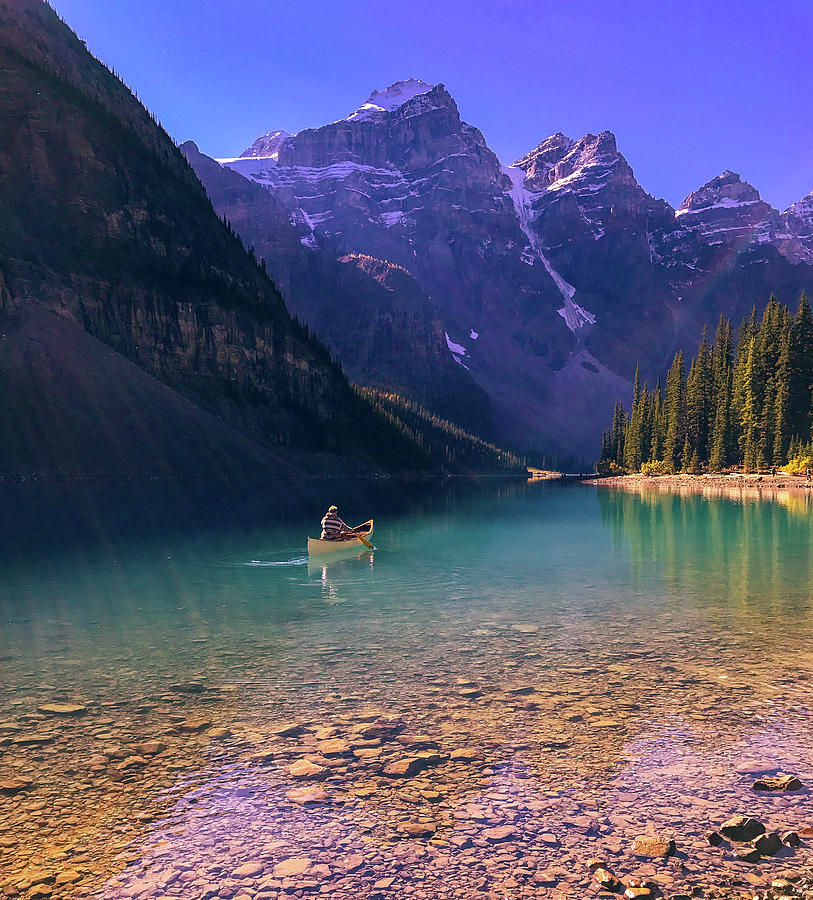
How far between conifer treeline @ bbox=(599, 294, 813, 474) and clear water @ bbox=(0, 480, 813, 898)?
88.5 m

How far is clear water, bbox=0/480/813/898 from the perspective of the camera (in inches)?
366

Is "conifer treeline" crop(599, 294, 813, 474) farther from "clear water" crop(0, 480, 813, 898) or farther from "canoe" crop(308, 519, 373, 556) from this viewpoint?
"canoe" crop(308, 519, 373, 556)

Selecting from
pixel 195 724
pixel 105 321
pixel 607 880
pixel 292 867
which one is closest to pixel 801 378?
pixel 195 724

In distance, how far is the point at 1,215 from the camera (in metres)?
146

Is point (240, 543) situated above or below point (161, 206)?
below

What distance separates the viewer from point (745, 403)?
120 meters

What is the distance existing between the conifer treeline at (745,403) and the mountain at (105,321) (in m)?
89.0

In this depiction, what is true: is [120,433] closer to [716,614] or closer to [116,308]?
[116,308]

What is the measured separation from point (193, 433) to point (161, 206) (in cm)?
9823

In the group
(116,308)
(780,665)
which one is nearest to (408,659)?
(780,665)

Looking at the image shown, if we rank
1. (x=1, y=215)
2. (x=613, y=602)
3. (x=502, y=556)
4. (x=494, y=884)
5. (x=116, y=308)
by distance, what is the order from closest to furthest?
(x=494, y=884) → (x=613, y=602) → (x=502, y=556) → (x=1, y=215) → (x=116, y=308)

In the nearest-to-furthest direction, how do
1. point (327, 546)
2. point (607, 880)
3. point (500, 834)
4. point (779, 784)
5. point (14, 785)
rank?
point (607, 880) < point (500, 834) < point (779, 784) < point (14, 785) < point (327, 546)

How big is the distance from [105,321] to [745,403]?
451 ft

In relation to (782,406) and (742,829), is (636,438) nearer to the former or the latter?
(782,406)
